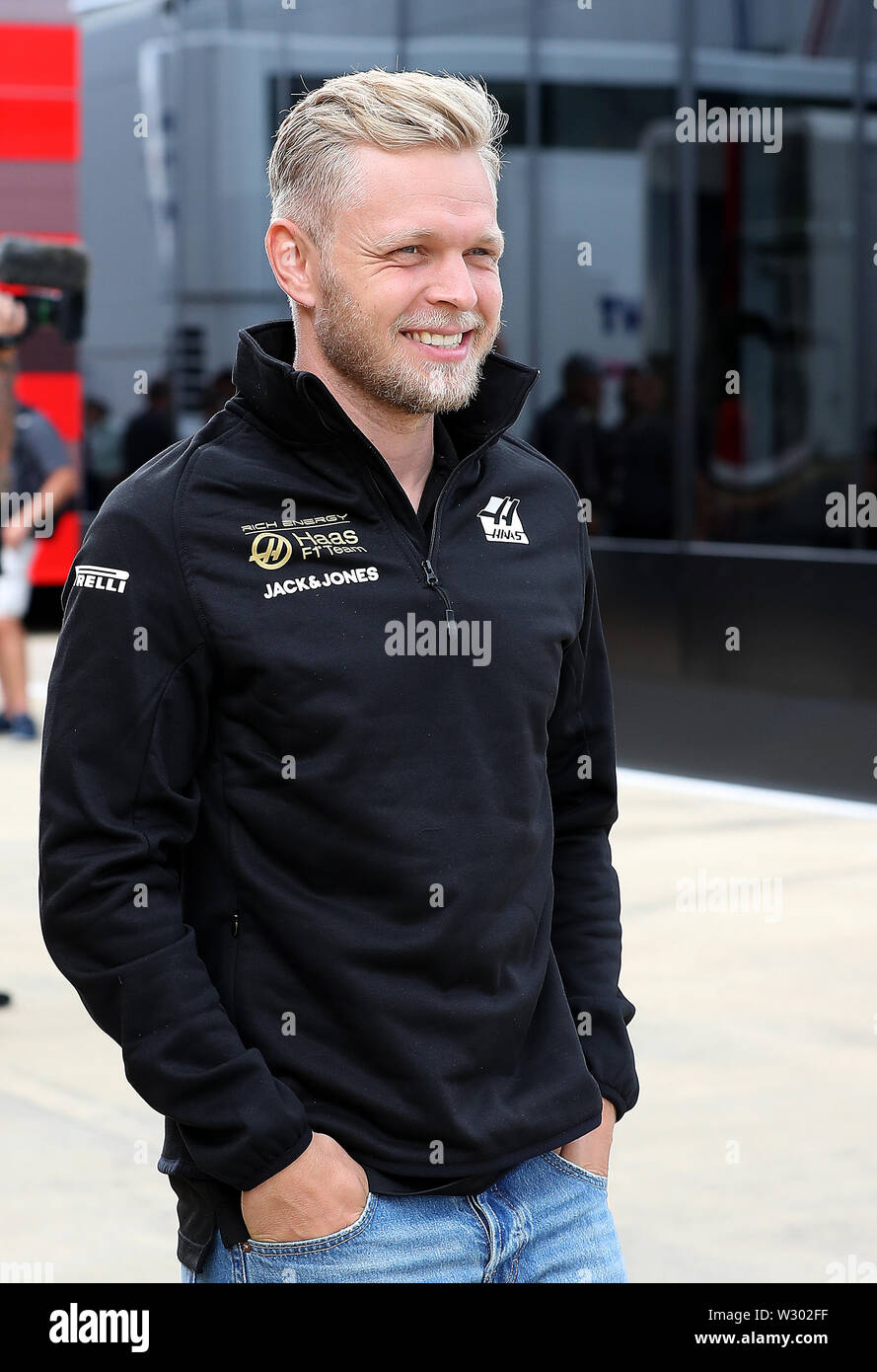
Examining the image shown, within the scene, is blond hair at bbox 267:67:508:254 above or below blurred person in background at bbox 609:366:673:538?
above

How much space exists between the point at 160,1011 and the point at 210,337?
15946 mm

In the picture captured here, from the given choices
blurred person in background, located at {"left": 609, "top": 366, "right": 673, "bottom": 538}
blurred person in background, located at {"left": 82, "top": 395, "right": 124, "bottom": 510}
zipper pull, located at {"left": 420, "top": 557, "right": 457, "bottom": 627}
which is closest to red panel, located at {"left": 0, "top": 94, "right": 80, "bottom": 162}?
blurred person in background, located at {"left": 82, "top": 395, "right": 124, "bottom": 510}

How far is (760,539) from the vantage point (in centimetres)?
1259

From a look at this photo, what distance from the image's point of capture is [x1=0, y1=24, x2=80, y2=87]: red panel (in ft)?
58.8

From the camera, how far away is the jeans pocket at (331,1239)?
211 cm

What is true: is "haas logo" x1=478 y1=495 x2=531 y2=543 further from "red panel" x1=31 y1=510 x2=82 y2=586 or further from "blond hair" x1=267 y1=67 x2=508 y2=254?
"red panel" x1=31 y1=510 x2=82 y2=586

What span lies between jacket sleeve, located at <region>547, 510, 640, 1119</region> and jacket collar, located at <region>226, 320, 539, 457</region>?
0.20m

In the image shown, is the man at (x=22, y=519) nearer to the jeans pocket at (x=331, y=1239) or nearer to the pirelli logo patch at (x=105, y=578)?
the pirelli logo patch at (x=105, y=578)

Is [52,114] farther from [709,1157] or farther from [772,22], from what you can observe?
[709,1157]

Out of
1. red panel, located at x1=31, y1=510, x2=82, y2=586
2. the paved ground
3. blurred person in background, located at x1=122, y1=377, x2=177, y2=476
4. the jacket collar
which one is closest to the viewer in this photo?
the jacket collar

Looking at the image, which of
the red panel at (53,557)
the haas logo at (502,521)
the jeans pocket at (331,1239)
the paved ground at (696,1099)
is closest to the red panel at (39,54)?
the red panel at (53,557)

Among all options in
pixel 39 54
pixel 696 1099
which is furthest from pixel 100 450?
pixel 696 1099

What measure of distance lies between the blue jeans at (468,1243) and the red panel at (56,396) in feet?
54.6

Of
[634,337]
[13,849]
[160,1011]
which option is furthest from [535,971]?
[634,337]
